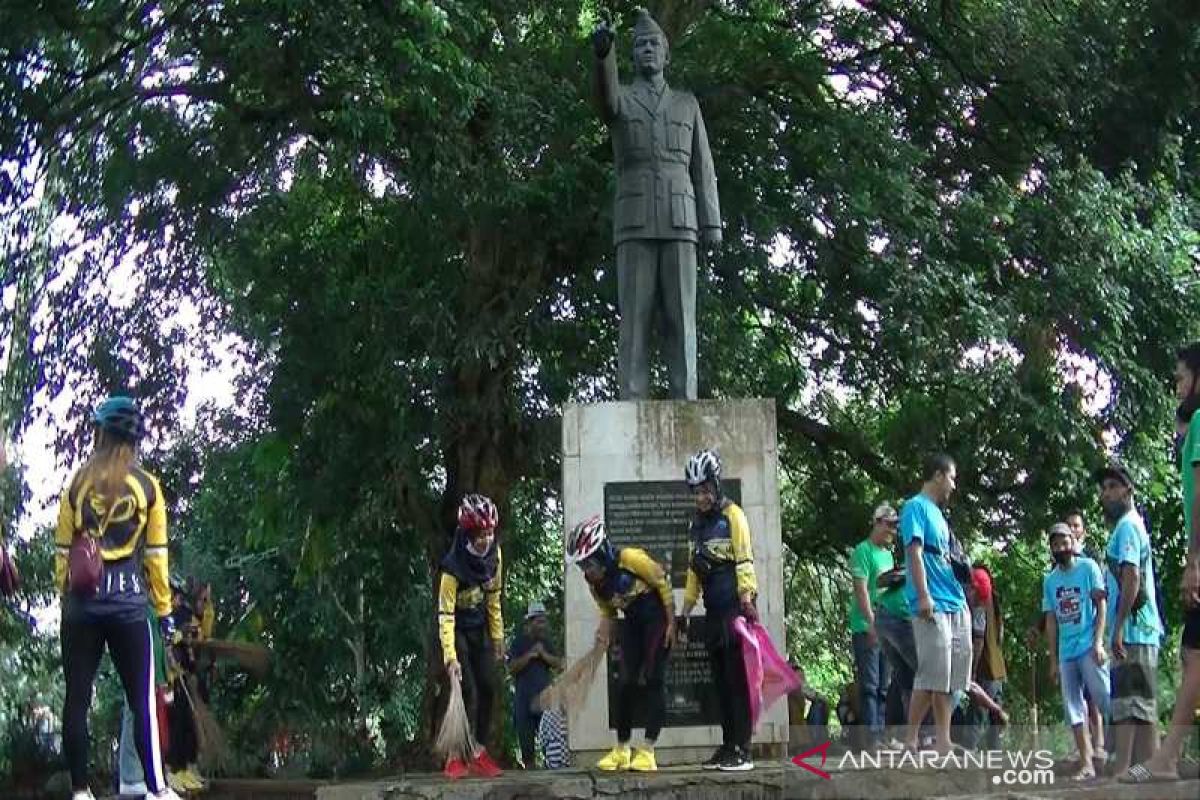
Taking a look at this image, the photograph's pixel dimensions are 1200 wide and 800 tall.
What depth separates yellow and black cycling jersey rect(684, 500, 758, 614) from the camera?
30.0ft

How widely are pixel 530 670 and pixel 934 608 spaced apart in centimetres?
673

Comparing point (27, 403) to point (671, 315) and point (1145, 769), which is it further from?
point (1145, 769)

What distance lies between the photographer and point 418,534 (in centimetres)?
1812

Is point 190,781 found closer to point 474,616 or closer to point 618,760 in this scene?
point 474,616

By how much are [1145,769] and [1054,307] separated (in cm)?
923

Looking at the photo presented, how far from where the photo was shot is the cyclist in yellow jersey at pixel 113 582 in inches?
299

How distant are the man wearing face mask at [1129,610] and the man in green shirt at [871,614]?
2.33 metres

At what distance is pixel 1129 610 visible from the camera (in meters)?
8.72

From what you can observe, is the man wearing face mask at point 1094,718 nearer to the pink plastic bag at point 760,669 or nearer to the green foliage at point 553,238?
the pink plastic bag at point 760,669

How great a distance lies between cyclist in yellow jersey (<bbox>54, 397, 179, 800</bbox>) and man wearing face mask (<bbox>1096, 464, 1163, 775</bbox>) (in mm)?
4697

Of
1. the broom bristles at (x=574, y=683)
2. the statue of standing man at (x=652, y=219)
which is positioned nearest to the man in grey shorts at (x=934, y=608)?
the broom bristles at (x=574, y=683)

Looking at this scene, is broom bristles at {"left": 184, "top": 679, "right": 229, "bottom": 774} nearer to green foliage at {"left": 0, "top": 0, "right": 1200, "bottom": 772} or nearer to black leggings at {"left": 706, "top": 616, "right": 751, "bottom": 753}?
black leggings at {"left": 706, "top": 616, "right": 751, "bottom": 753}

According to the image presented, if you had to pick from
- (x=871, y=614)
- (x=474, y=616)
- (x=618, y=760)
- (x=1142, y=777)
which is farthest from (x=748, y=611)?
(x=871, y=614)

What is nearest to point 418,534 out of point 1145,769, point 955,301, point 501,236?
point 501,236
